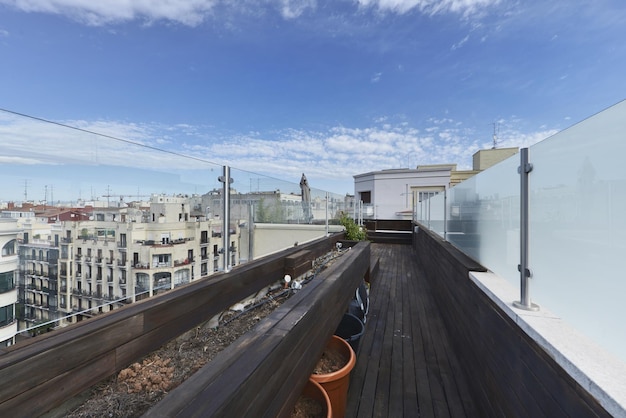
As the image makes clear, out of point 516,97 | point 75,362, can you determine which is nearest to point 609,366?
point 75,362

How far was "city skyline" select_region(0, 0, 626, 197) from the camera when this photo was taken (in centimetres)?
187

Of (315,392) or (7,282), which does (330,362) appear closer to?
(315,392)

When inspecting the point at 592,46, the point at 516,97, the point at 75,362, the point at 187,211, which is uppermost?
the point at 516,97

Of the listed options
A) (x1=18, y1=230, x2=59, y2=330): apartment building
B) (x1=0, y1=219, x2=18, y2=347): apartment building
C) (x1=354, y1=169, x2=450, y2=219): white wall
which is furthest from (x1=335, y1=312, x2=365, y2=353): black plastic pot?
(x1=354, y1=169, x2=450, y2=219): white wall

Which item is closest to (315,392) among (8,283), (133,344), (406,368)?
(133,344)

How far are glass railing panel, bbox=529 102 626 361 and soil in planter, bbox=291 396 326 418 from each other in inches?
50.5

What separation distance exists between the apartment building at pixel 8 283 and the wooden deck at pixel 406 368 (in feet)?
6.62

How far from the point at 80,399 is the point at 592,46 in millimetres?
10543

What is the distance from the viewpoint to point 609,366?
2.68 feet

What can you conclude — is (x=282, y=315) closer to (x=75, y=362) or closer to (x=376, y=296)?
(x=75, y=362)

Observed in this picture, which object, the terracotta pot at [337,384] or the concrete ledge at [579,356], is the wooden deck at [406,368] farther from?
the concrete ledge at [579,356]

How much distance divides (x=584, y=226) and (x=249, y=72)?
10.2 m

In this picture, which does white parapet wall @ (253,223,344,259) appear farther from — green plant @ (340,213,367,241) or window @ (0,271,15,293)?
window @ (0,271,15,293)

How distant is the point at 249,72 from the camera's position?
9.23m
